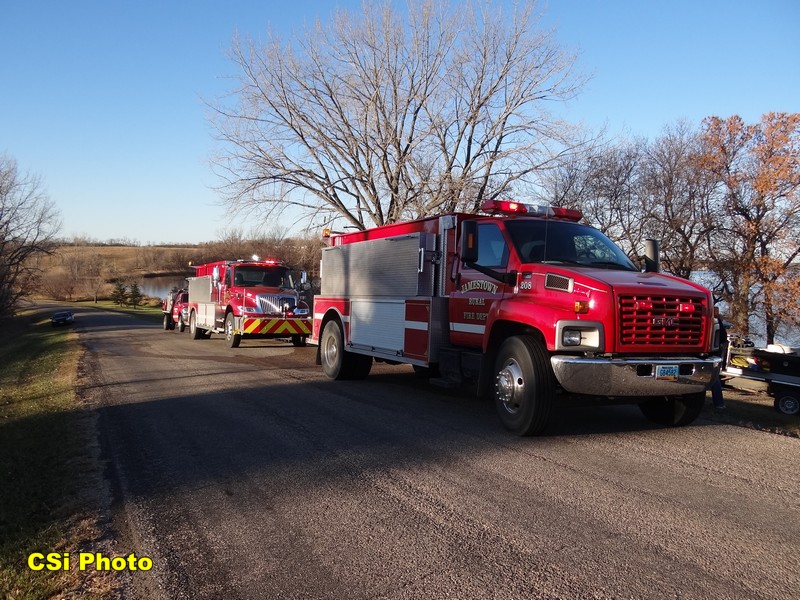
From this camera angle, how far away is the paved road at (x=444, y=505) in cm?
349

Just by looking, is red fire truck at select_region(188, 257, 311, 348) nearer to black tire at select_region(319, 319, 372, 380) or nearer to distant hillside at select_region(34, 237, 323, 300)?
black tire at select_region(319, 319, 372, 380)

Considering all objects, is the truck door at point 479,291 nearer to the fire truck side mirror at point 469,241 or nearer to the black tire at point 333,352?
the fire truck side mirror at point 469,241

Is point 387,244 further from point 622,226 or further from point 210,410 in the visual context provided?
point 622,226

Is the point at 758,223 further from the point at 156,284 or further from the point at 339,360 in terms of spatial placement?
the point at 156,284

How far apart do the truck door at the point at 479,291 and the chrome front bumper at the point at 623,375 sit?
1.50 m

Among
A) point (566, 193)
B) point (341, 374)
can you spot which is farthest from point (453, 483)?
point (566, 193)

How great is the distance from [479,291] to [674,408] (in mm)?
2704

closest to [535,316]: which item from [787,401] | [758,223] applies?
[787,401]

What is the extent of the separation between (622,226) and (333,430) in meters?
Result: 25.4

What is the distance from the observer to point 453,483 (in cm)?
514

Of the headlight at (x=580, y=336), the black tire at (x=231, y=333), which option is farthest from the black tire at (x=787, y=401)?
the black tire at (x=231, y=333)

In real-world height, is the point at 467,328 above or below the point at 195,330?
above

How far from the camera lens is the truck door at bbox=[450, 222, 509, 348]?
7652 millimetres

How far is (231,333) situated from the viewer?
19500mm
